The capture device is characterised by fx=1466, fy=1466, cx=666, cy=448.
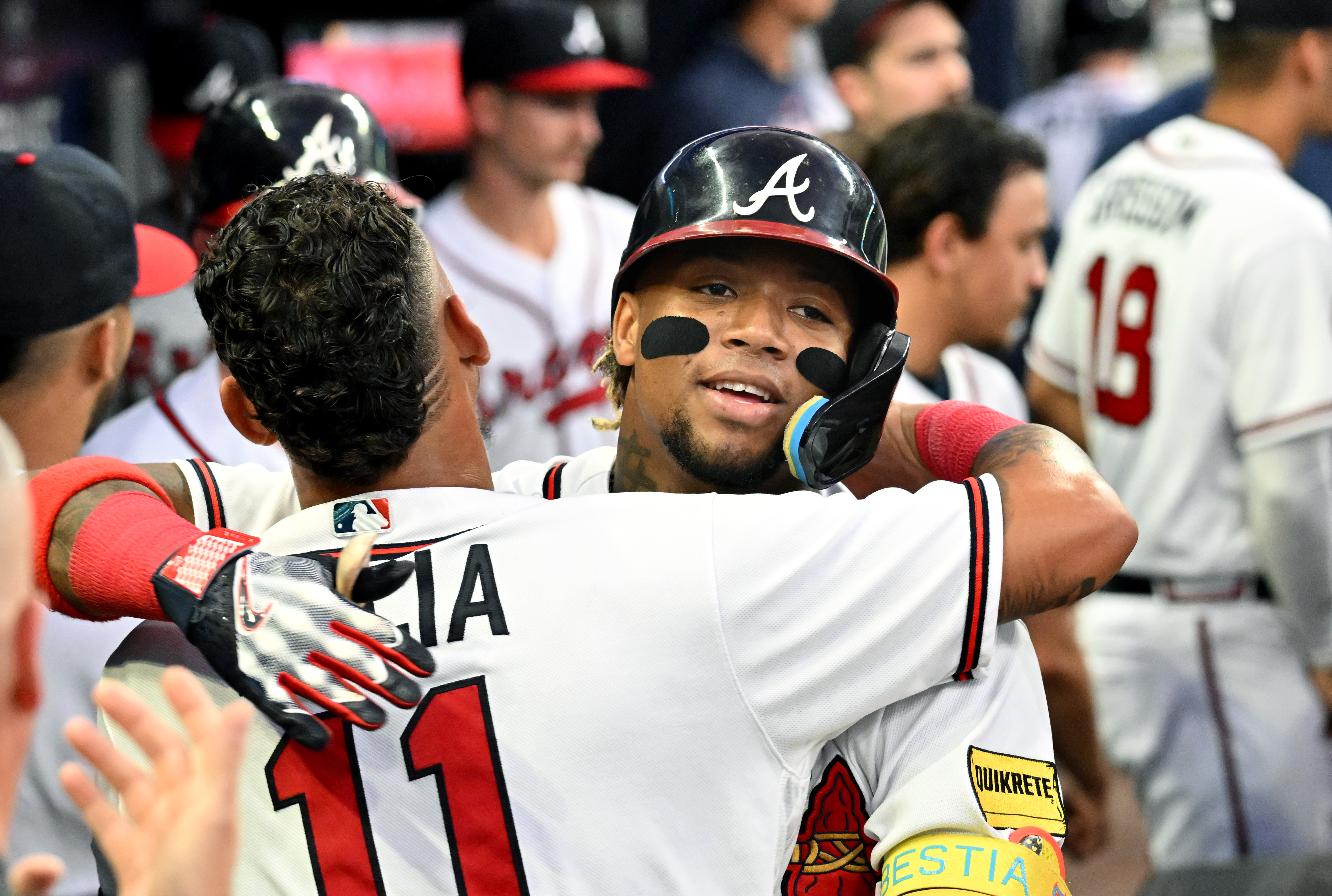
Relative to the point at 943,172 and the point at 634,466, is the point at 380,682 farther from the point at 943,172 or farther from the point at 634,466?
A: the point at 943,172

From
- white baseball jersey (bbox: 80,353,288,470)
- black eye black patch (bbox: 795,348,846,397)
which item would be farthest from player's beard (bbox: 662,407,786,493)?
white baseball jersey (bbox: 80,353,288,470)

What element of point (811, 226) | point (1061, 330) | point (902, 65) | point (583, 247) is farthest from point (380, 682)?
point (902, 65)

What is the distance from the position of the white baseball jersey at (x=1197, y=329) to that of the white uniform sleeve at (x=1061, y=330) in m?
0.01

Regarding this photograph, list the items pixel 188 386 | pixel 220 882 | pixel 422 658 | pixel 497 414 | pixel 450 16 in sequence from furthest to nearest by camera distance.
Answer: pixel 450 16
pixel 497 414
pixel 188 386
pixel 422 658
pixel 220 882

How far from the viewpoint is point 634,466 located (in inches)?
88.3

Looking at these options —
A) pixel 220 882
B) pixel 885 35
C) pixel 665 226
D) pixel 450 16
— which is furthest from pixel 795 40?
pixel 220 882

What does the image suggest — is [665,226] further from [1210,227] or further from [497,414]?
[497,414]

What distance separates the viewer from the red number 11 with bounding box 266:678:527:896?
169 centimetres

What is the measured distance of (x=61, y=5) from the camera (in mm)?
7168

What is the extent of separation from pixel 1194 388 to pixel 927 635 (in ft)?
6.95

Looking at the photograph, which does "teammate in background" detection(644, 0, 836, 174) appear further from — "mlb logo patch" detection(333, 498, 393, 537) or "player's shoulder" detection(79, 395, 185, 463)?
"mlb logo patch" detection(333, 498, 393, 537)

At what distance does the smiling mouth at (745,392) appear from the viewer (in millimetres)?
2098

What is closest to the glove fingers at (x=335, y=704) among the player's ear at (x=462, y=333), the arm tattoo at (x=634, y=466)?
the player's ear at (x=462, y=333)

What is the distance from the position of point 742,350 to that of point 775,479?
0.65 ft
